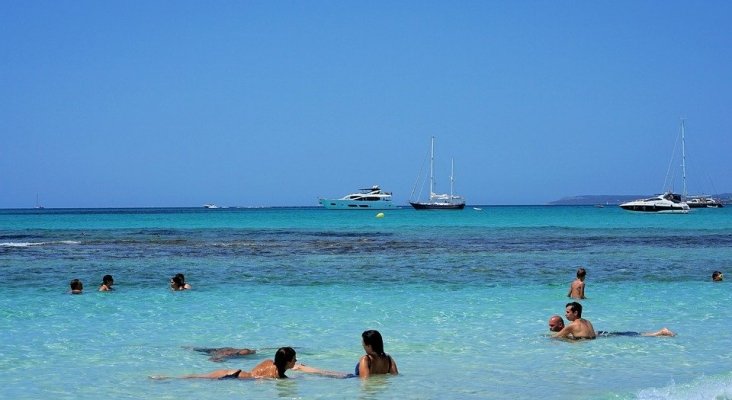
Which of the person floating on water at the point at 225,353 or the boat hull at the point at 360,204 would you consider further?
the boat hull at the point at 360,204

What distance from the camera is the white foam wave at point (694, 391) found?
33.9 ft

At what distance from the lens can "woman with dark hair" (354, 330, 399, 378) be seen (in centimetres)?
1140

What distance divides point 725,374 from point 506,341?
386 centimetres

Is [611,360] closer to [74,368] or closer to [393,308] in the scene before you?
[393,308]

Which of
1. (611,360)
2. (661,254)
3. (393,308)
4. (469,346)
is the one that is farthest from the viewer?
(661,254)

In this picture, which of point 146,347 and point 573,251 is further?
point 573,251

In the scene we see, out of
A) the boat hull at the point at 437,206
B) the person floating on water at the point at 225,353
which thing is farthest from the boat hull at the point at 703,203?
the person floating on water at the point at 225,353

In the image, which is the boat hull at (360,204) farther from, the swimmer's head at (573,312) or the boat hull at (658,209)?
the swimmer's head at (573,312)

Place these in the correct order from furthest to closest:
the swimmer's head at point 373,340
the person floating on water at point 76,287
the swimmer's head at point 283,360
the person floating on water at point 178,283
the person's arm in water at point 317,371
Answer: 1. the person floating on water at point 178,283
2. the person floating on water at point 76,287
3. the person's arm in water at point 317,371
4. the swimmer's head at point 283,360
5. the swimmer's head at point 373,340

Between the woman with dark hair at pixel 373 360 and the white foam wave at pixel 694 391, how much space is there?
348 cm

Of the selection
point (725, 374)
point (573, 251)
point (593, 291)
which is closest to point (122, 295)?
point (593, 291)

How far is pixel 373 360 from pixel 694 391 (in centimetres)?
432

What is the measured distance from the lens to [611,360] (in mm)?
12773

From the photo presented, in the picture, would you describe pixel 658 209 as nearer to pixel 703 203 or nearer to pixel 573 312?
pixel 703 203
